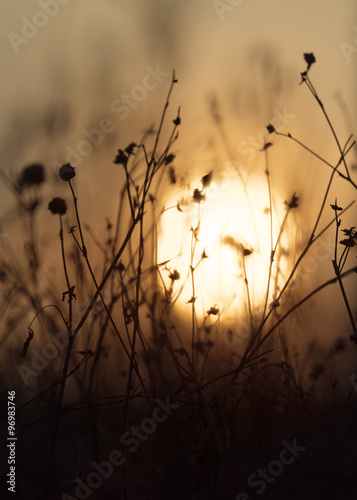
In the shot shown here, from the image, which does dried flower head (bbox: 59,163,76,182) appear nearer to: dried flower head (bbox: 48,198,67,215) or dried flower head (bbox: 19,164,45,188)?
dried flower head (bbox: 48,198,67,215)

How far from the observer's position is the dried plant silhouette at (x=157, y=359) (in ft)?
7.01

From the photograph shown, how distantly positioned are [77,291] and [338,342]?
1.22 m

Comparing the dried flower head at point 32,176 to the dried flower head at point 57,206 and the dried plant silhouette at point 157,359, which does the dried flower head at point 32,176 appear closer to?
the dried plant silhouette at point 157,359

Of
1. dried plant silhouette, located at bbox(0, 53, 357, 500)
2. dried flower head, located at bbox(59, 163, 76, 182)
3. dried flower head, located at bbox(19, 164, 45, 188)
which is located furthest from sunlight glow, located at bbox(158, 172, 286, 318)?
dried flower head, located at bbox(59, 163, 76, 182)

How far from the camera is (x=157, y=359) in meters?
2.41

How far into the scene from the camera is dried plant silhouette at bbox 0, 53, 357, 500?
214cm

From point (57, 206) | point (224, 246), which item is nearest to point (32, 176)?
point (57, 206)

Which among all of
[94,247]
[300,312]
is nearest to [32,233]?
[94,247]

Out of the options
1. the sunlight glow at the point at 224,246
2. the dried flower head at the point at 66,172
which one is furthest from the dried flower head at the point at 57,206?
the sunlight glow at the point at 224,246

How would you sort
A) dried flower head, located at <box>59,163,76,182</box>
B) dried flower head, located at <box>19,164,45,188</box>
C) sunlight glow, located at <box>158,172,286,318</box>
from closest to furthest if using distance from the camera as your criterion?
dried flower head, located at <box>59,163,76,182</box> → dried flower head, located at <box>19,164,45,188</box> → sunlight glow, located at <box>158,172,286,318</box>

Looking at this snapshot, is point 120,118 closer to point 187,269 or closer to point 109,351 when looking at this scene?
point 187,269

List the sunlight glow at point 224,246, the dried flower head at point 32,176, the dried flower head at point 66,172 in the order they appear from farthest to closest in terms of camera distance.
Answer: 1. the sunlight glow at point 224,246
2. the dried flower head at point 32,176
3. the dried flower head at point 66,172

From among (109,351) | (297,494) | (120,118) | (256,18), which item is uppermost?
(256,18)

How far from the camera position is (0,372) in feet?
9.36
